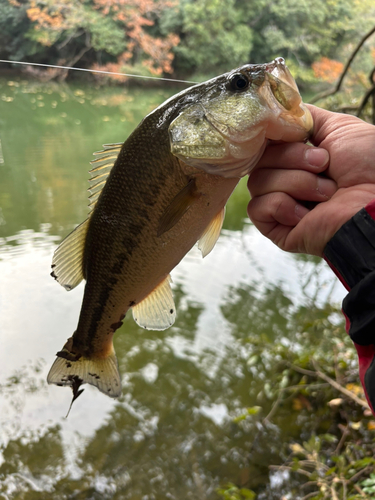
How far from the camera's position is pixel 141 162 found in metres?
0.79

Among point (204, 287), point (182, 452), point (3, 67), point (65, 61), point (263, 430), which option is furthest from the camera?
point (65, 61)

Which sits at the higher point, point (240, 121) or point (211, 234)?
point (240, 121)

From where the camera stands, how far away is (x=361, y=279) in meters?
0.73

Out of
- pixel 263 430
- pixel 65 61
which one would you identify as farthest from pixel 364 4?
pixel 263 430

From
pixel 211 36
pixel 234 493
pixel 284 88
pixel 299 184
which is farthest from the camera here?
pixel 211 36

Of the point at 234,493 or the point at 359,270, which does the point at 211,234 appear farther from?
the point at 234,493

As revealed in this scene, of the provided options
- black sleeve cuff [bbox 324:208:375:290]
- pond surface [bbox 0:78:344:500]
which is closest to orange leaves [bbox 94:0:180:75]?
pond surface [bbox 0:78:344:500]

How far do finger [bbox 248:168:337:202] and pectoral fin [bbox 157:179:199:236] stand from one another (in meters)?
0.19

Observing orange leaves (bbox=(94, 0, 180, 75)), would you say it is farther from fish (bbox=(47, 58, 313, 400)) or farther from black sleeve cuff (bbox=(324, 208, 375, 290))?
black sleeve cuff (bbox=(324, 208, 375, 290))

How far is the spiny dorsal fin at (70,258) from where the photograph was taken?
2.97 feet

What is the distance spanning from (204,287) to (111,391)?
2249 mm

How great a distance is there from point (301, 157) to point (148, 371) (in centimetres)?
196

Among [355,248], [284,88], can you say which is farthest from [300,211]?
[284,88]

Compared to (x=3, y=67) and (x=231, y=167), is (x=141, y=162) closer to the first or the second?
(x=231, y=167)
